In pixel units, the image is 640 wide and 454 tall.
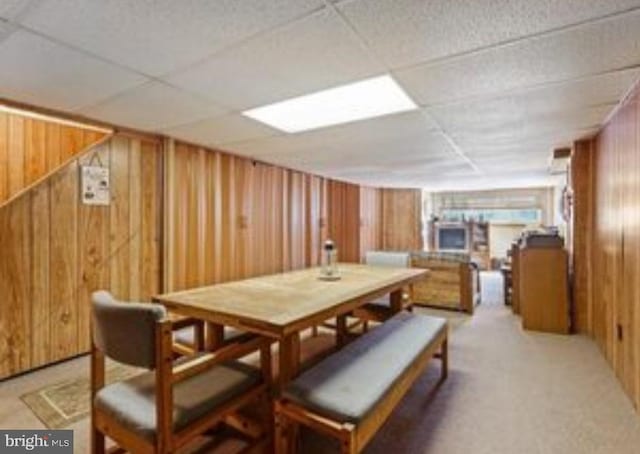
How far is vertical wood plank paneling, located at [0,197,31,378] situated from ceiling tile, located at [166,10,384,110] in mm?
1696

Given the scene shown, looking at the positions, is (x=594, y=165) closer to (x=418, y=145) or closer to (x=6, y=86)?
(x=418, y=145)

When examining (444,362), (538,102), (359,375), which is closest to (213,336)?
(359,375)

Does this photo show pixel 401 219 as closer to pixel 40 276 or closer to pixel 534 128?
pixel 534 128

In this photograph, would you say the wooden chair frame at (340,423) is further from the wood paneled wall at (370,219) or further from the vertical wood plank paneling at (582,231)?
the wood paneled wall at (370,219)

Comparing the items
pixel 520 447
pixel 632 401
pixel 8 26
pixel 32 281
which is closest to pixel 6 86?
pixel 8 26

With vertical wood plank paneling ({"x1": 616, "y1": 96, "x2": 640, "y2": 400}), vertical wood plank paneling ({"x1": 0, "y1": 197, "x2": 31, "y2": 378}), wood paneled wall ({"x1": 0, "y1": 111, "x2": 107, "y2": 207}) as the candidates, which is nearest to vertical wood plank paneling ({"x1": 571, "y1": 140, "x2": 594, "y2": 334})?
vertical wood plank paneling ({"x1": 616, "y1": 96, "x2": 640, "y2": 400})

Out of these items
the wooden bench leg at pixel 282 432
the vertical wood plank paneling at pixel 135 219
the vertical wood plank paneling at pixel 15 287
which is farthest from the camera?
the vertical wood plank paneling at pixel 135 219

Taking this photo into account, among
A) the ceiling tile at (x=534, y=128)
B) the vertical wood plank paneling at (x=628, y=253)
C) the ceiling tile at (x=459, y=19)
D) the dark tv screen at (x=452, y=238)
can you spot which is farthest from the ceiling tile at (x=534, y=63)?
the dark tv screen at (x=452, y=238)

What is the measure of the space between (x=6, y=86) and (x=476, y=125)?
3420 mm

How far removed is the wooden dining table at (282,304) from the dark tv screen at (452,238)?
295 inches

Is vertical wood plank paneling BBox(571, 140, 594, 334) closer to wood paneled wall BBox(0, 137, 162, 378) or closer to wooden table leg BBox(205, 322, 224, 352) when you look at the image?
wooden table leg BBox(205, 322, 224, 352)

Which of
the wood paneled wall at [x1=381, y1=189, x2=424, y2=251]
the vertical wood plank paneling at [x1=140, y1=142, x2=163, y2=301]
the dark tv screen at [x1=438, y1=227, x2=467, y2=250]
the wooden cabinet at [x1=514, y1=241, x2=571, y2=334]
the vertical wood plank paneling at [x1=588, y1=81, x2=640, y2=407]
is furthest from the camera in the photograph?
the dark tv screen at [x1=438, y1=227, x2=467, y2=250]

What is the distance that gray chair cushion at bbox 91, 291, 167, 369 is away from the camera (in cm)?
139

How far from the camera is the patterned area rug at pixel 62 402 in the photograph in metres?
2.17
